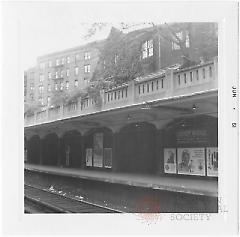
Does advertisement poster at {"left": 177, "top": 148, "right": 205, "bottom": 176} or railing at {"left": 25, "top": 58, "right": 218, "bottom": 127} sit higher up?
railing at {"left": 25, "top": 58, "right": 218, "bottom": 127}

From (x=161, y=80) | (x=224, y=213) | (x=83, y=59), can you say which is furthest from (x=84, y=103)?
(x=224, y=213)

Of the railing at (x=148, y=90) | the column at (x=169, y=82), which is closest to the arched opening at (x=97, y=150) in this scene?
the railing at (x=148, y=90)

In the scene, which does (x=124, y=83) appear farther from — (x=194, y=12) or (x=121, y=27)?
(x=194, y=12)

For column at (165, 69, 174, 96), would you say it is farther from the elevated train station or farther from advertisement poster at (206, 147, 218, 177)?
advertisement poster at (206, 147, 218, 177)

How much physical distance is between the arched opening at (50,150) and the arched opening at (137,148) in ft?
1.30

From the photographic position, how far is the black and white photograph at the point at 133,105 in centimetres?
303

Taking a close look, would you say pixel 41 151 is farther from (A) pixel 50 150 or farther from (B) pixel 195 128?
(B) pixel 195 128

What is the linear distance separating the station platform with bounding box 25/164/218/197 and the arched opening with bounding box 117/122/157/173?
2.1 inches

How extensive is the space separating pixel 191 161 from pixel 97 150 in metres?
0.59

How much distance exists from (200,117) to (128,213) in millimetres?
718

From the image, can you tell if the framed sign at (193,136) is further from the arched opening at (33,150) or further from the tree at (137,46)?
the arched opening at (33,150)

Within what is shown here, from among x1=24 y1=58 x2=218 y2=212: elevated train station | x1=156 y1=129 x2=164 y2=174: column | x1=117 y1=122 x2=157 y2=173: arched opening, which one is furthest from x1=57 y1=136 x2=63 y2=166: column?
x1=156 y1=129 x2=164 y2=174: column

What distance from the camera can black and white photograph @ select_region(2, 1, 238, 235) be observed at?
3.03 meters

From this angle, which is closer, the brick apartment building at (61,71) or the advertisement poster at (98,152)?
the brick apartment building at (61,71)
